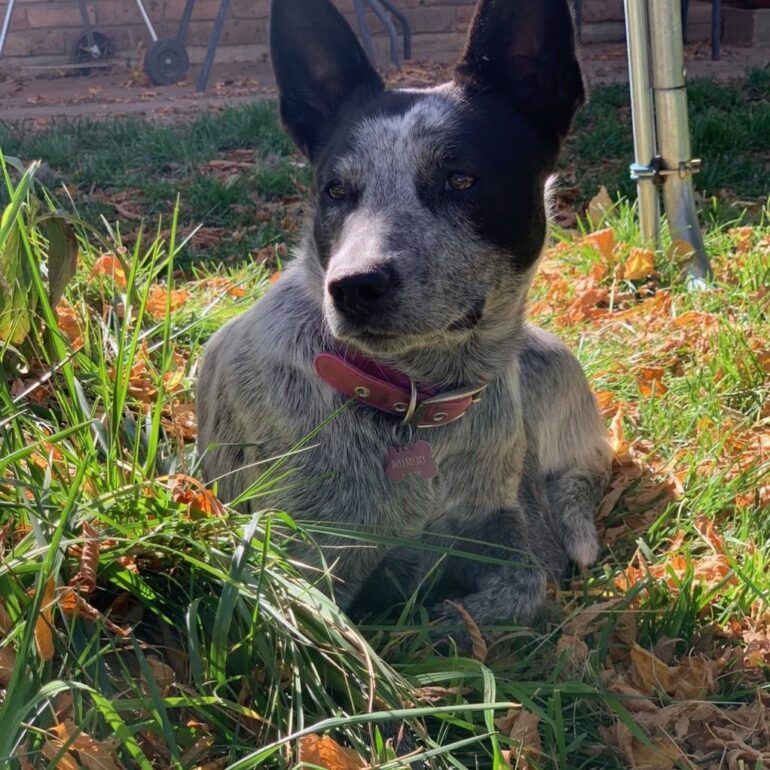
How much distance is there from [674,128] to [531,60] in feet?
6.83

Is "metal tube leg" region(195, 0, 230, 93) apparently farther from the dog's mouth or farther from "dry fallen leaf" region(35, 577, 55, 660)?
"dry fallen leaf" region(35, 577, 55, 660)

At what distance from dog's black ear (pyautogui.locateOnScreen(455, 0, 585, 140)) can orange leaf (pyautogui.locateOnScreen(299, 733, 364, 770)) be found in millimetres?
1484

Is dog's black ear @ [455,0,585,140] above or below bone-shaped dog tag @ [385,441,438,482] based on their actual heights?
above

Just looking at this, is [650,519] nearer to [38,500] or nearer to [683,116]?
[38,500]

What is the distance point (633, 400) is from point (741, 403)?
37 cm

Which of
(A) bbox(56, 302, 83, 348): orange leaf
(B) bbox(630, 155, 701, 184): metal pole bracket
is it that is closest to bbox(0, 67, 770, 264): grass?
(B) bbox(630, 155, 701, 184): metal pole bracket

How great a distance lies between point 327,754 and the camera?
6.15 ft

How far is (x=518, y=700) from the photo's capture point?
2.21 m

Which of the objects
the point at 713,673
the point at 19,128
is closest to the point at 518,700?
the point at 713,673

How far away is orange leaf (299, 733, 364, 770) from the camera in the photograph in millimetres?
1847

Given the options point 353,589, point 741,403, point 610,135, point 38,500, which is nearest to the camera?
point 38,500

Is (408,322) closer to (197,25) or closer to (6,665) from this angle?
(6,665)

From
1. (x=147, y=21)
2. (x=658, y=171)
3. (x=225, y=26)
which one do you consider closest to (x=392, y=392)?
(x=658, y=171)

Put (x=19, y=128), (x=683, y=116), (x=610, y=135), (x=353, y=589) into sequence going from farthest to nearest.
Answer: (x=19, y=128) < (x=610, y=135) < (x=683, y=116) < (x=353, y=589)
